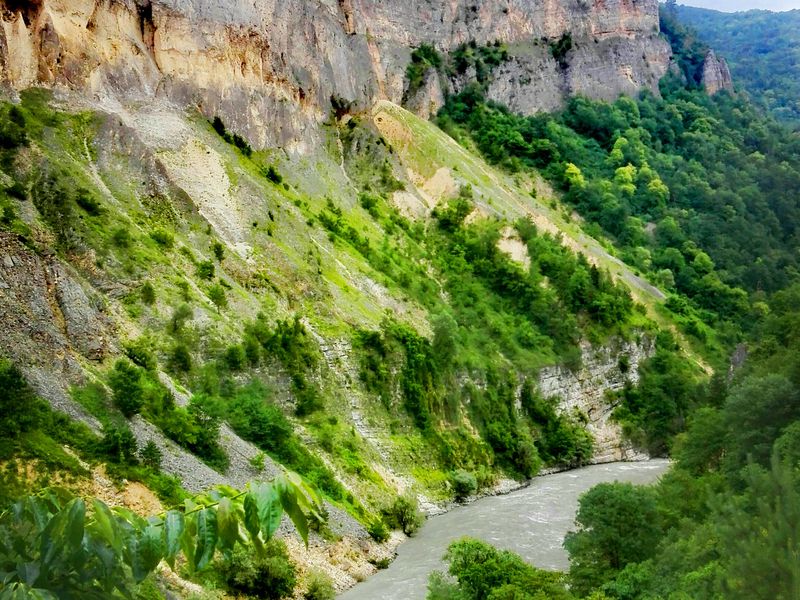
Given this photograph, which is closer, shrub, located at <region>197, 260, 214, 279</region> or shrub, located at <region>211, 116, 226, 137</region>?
shrub, located at <region>197, 260, 214, 279</region>

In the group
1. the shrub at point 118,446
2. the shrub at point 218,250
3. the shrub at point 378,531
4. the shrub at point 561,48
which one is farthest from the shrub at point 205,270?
the shrub at point 561,48

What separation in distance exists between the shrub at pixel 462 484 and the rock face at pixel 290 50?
1177 inches

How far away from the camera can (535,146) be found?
343 ft

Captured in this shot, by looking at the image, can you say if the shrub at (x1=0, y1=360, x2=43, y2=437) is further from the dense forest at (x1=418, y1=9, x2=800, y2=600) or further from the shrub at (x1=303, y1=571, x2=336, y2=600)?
the dense forest at (x1=418, y1=9, x2=800, y2=600)

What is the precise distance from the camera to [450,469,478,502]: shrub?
52575mm

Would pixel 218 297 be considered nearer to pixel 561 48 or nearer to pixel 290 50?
pixel 290 50

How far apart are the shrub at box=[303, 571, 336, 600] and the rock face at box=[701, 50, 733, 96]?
126 metres

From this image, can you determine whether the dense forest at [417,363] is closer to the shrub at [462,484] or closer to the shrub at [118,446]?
the shrub at [118,446]

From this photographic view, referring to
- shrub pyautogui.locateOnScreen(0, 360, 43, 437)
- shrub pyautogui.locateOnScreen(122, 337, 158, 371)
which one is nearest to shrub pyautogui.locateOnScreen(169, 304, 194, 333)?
shrub pyautogui.locateOnScreen(122, 337, 158, 371)

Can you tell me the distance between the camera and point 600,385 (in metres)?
74.9

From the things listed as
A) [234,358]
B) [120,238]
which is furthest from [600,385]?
[120,238]

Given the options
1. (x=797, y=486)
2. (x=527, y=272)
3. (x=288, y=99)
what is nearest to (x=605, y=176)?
(x=527, y=272)

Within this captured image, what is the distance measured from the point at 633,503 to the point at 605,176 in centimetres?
8339

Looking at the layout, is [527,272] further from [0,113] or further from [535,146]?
[0,113]
